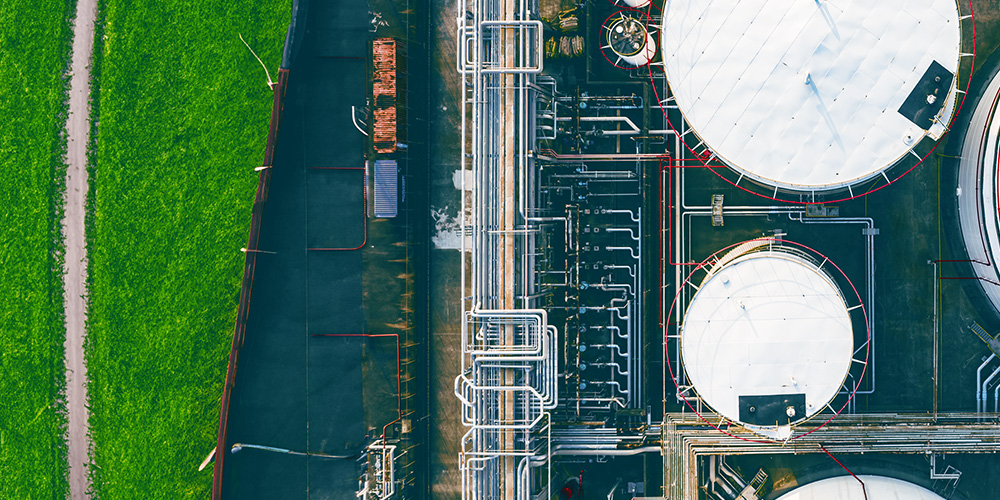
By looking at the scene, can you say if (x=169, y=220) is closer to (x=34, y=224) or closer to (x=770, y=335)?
(x=34, y=224)

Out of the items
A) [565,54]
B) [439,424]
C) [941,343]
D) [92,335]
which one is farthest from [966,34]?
[92,335]

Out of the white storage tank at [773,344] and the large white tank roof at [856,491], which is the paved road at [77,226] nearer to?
the white storage tank at [773,344]

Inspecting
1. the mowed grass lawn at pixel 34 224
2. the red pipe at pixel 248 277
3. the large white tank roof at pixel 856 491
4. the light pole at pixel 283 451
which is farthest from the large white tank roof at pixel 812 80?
the mowed grass lawn at pixel 34 224

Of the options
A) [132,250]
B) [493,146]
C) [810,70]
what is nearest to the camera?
[810,70]

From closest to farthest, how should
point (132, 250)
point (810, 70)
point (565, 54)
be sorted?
point (810, 70)
point (565, 54)
point (132, 250)

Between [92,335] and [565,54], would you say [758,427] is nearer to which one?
[565,54]

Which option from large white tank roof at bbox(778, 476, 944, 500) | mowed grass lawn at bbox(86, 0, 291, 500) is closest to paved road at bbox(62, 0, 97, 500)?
mowed grass lawn at bbox(86, 0, 291, 500)

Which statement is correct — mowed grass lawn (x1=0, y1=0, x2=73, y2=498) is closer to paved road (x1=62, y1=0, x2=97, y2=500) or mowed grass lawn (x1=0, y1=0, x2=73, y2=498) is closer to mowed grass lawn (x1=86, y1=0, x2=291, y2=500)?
Result: paved road (x1=62, y1=0, x2=97, y2=500)
